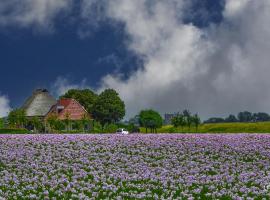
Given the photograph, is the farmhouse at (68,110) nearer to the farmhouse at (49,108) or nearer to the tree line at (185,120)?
the farmhouse at (49,108)

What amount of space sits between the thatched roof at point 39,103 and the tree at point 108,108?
1149cm

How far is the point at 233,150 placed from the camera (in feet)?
101

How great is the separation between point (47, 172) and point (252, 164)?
34.4 ft

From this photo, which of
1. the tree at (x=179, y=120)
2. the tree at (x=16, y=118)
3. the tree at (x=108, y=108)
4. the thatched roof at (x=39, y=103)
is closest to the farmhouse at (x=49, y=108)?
the thatched roof at (x=39, y=103)

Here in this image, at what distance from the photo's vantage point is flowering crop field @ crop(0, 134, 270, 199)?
18516 millimetres

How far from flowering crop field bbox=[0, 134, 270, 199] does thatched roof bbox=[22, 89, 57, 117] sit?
314ft

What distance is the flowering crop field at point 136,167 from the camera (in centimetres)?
1852

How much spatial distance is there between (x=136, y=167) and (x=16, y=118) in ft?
305

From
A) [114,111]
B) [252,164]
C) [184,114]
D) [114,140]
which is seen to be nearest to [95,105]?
[114,111]

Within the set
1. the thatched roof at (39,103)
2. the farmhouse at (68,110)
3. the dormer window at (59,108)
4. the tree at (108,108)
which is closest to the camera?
the farmhouse at (68,110)

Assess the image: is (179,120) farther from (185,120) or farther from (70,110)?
(70,110)

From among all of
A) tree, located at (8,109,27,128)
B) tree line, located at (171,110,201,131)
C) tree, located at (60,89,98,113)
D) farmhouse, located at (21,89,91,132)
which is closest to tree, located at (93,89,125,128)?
tree, located at (60,89,98,113)

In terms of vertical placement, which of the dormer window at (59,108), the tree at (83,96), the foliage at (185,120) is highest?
the tree at (83,96)

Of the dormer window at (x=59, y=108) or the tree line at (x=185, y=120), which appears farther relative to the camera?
the dormer window at (x=59, y=108)
